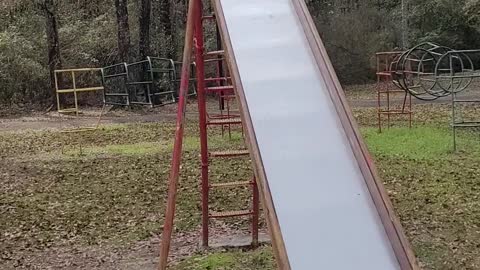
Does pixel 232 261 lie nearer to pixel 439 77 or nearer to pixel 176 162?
pixel 176 162

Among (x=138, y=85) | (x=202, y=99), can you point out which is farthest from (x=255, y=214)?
(x=138, y=85)

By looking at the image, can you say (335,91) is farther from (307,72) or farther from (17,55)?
(17,55)

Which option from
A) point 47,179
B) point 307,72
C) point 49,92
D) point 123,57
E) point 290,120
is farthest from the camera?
point 49,92

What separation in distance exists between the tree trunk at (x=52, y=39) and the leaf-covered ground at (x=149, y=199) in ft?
22.0

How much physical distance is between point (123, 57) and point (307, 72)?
15184 mm

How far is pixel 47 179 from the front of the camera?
30.7 ft

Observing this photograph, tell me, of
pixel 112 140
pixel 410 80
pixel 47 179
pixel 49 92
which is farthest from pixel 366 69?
pixel 47 179

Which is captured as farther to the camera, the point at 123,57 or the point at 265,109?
the point at 123,57

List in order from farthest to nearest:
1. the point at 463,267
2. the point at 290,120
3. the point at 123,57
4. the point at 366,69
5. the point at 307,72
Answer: the point at 366,69 → the point at 123,57 → the point at 463,267 → the point at 307,72 → the point at 290,120

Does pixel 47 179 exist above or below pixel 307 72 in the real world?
below

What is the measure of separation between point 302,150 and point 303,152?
1 cm

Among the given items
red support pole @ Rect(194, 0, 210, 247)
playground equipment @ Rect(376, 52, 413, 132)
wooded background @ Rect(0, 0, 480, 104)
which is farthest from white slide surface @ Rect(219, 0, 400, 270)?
wooded background @ Rect(0, 0, 480, 104)

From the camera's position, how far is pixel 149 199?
782 cm

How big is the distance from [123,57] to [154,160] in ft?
28.9
